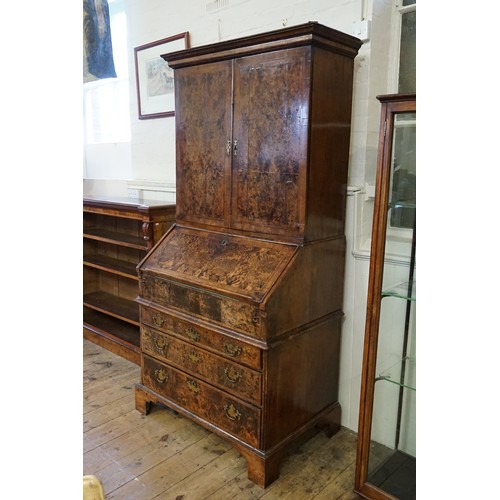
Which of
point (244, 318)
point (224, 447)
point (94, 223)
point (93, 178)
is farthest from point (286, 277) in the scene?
point (93, 178)

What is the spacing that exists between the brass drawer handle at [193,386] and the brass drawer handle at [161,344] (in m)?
0.21

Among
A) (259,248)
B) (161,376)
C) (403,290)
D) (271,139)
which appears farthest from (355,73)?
(161,376)

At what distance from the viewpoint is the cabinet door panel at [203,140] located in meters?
2.02

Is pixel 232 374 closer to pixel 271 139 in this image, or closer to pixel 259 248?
pixel 259 248

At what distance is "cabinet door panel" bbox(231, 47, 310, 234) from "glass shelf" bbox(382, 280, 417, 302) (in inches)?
17.0

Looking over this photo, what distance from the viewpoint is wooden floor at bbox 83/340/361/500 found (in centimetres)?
184

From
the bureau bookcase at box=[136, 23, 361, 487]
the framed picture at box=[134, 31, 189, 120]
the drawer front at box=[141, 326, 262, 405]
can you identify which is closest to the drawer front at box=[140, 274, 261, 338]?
the bureau bookcase at box=[136, 23, 361, 487]

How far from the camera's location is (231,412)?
193 cm

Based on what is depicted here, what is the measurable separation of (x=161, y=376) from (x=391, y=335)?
3.81 feet

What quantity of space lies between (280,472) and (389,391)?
0.61 meters

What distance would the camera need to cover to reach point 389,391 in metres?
1.79

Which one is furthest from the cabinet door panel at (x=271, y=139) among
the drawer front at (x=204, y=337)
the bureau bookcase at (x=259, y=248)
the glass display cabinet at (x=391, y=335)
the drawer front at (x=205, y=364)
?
the drawer front at (x=205, y=364)

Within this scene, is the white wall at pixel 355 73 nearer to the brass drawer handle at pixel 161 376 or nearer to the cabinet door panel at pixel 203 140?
the cabinet door panel at pixel 203 140
